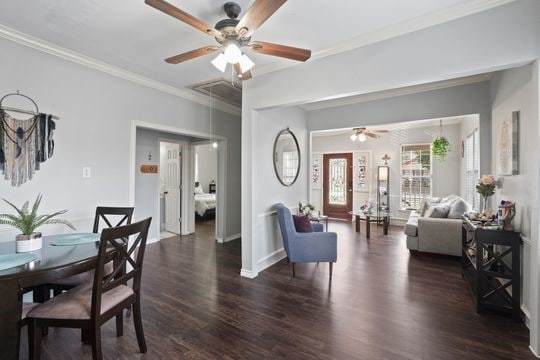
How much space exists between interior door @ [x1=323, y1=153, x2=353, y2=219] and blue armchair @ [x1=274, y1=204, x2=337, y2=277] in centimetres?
462

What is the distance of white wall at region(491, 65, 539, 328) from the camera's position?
193 cm

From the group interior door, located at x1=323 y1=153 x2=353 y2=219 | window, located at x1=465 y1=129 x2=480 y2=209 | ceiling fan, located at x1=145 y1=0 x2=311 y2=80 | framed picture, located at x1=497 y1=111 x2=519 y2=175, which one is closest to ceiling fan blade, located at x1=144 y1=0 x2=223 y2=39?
ceiling fan, located at x1=145 y1=0 x2=311 y2=80

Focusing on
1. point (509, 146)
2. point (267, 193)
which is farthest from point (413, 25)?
point (267, 193)

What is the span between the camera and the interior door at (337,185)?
7.75 meters

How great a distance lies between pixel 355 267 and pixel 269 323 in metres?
1.88

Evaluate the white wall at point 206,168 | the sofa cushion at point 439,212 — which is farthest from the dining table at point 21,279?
the white wall at point 206,168

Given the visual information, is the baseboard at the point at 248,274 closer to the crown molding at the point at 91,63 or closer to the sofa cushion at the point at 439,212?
the crown molding at the point at 91,63

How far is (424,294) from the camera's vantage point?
9.37ft

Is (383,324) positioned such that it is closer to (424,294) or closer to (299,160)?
(424,294)

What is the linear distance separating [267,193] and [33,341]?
8.85 ft

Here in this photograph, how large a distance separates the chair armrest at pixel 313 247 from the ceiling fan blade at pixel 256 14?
94.3 inches

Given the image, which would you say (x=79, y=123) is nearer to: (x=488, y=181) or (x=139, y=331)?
(x=139, y=331)

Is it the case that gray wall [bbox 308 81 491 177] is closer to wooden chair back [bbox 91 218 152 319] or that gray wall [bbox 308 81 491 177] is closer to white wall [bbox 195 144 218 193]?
wooden chair back [bbox 91 218 152 319]

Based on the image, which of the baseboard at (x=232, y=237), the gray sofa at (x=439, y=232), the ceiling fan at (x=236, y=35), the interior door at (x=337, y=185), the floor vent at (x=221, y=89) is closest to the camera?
the ceiling fan at (x=236, y=35)
